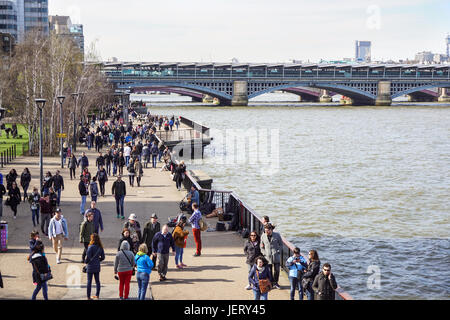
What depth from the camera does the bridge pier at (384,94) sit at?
155 metres

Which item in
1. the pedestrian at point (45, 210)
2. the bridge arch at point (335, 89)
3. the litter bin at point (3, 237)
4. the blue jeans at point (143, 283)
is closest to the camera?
the blue jeans at point (143, 283)

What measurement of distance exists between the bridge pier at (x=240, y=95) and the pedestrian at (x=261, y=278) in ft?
436

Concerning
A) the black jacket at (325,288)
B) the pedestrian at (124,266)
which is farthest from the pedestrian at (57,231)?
the black jacket at (325,288)

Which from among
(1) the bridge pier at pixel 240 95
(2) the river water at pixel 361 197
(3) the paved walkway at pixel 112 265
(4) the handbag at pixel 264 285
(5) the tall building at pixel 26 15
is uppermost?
(5) the tall building at pixel 26 15

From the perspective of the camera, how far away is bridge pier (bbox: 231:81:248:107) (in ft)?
480

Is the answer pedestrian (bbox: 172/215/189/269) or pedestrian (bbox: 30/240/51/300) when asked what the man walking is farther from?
pedestrian (bbox: 30/240/51/300)

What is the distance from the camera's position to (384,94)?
155750mm

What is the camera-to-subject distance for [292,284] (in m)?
14.9

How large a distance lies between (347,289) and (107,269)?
7.53 meters

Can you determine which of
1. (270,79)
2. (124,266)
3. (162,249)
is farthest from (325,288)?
(270,79)

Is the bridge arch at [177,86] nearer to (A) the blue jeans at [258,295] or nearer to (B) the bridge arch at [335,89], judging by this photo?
(B) the bridge arch at [335,89]

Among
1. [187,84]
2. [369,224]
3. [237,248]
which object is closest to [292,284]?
[237,248]
